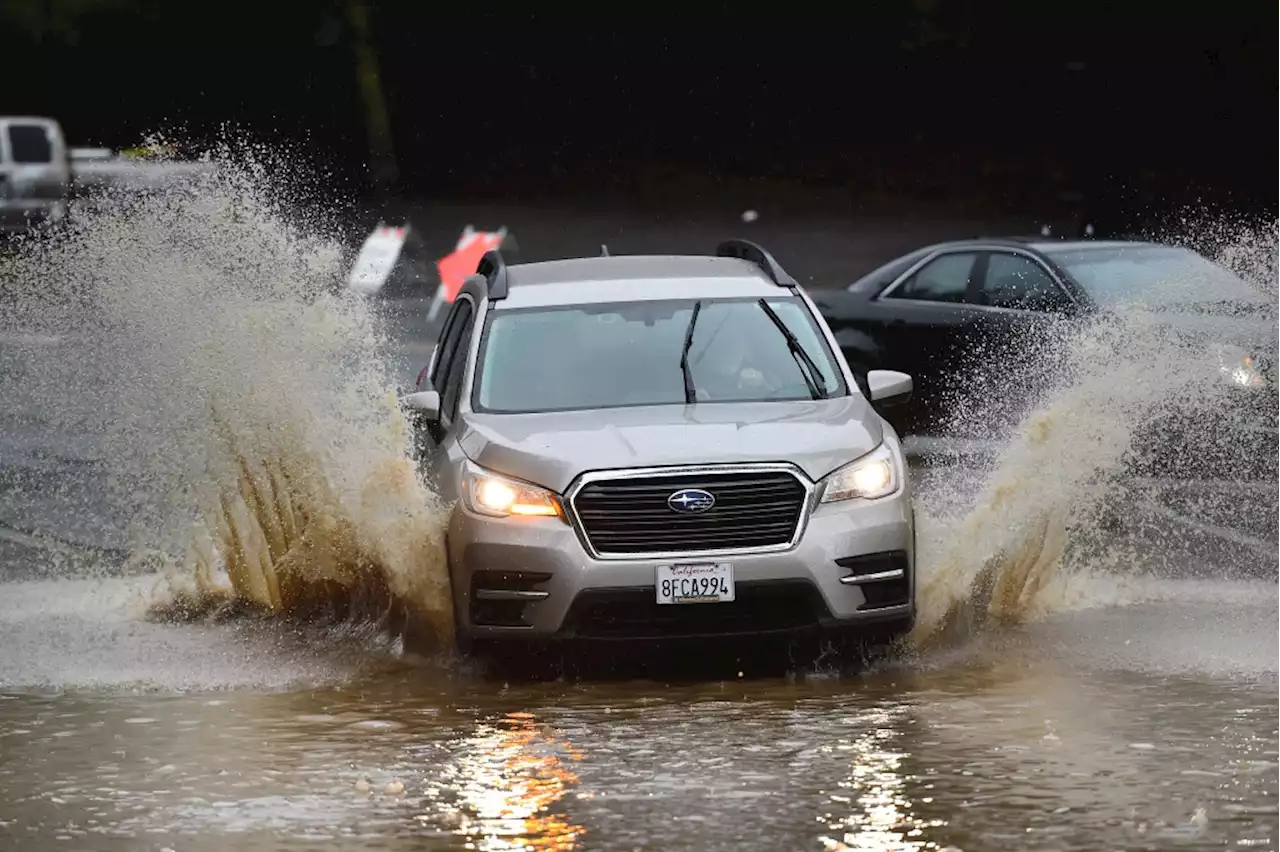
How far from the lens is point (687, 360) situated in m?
10.3

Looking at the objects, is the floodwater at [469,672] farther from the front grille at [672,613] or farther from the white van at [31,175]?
the white van at [31,175]

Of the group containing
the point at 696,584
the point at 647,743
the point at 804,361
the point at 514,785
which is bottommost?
the point at 647,743

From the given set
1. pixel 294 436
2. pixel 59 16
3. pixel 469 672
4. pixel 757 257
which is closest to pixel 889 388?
pixel 757 257

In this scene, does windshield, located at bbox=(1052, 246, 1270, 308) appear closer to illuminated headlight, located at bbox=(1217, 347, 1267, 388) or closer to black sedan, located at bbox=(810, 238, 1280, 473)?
black sedan, located at bbox=(810, 238, 1280, 473)

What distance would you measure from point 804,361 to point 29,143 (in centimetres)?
3066

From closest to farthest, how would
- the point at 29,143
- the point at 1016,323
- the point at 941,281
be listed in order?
the point at 1016,323, the point at 941,281, the point at 29,143

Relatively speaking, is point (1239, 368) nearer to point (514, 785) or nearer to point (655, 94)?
point (514, 785)

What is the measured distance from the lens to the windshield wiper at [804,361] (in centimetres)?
1021

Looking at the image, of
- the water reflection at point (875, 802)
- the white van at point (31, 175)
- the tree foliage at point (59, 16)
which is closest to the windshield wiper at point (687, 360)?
the water reflection at point (875, 802)

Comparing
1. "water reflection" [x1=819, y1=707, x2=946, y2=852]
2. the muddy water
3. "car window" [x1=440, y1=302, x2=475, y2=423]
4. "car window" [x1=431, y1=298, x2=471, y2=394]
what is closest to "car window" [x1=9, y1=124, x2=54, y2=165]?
"car window" [x1=431, y1=298, x2=471, y2=394]

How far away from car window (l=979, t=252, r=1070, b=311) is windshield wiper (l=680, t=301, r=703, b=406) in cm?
644

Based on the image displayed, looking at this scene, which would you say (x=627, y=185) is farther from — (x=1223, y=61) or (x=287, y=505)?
(x=287, y=505)

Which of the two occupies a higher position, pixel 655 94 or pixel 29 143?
pixel 29 143

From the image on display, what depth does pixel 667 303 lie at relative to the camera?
34.6ft
